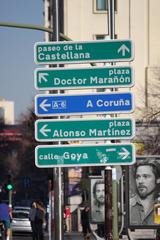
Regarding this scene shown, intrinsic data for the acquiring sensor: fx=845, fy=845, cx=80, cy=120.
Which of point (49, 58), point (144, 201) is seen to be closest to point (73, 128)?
point (49, 58)

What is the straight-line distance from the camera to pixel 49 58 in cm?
1358

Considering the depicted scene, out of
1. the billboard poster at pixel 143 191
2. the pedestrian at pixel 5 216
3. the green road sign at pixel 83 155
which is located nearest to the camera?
the green road sign at pixel 83 155

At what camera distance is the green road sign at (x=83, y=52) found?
1344cm

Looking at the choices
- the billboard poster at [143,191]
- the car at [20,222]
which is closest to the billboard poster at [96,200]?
the billboard poster at [143,191]

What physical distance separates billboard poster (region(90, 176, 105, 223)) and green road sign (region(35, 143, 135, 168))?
12.3m

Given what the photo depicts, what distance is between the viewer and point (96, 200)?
2598cm

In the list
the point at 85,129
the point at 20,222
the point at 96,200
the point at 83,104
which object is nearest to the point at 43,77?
the point at 83,104

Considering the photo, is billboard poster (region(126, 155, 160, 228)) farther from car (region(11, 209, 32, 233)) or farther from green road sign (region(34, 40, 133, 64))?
car (region(11, 209, 32, 233))

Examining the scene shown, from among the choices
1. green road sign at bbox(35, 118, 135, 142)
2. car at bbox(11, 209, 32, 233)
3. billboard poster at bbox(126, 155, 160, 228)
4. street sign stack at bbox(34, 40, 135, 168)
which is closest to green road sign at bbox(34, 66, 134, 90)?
street sign stack at bbox(34, 40, 135, 168)

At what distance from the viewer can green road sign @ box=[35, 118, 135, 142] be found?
→ 13266mm

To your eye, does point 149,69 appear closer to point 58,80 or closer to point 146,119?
point 146,119

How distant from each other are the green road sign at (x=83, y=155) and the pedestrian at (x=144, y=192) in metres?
11.1

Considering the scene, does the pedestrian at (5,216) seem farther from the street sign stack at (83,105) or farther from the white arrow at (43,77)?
the white arrow at (43,77)

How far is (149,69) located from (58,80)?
38.0 metres
